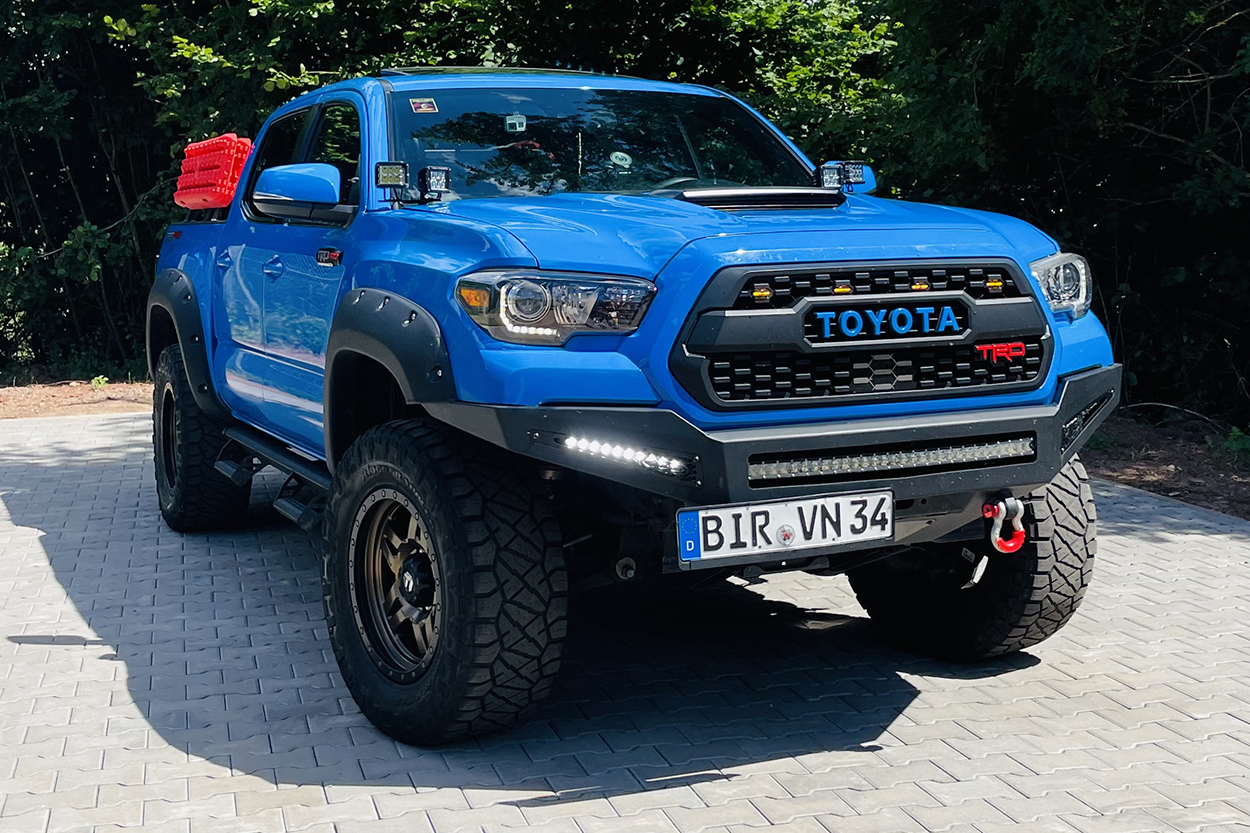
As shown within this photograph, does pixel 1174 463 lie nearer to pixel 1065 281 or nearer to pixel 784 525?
pixel 1065 281

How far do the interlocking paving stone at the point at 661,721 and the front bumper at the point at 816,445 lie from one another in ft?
2.49

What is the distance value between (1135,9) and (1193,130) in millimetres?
1557

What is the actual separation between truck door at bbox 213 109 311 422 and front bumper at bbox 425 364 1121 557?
220cm

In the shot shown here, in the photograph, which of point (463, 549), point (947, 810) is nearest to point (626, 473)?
point (463, 549)

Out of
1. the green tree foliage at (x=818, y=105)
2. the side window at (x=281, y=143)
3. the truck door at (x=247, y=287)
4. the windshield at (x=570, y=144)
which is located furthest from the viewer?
the green tree foliage at (x=818, y=105)

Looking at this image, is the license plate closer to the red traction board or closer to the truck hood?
the truck hood

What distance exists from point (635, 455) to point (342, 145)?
2363 mm

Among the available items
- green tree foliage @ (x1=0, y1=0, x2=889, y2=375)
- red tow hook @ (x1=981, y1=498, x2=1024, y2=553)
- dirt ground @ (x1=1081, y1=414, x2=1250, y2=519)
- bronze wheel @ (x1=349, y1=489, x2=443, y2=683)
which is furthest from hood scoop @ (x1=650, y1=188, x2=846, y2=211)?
green tree foliage @ (x1=0, y1=0, x2=889, y2=375)

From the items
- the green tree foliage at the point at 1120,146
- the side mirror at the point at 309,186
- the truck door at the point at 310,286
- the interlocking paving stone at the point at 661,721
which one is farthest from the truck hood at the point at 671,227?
the green tree foliage at the point at 1120,146

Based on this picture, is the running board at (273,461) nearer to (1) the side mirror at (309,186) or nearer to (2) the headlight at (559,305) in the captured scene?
(1) the side mirror at (309,186)

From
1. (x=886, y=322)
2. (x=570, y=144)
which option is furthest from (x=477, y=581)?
(x=570, y=144)

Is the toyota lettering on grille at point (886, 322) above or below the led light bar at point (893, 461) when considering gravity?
above

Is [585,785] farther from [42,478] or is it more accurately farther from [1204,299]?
[1204,299]

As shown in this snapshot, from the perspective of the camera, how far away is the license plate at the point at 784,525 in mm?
3719
